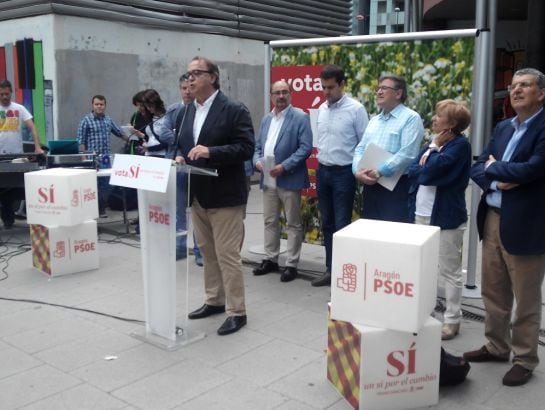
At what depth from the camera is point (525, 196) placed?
136 inches

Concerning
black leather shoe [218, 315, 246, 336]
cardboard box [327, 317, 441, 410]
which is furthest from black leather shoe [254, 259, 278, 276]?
cardboard box [327, 317, 441, 410]

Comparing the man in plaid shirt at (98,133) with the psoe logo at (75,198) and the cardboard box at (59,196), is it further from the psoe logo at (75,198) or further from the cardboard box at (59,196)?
the psoe logo at (75,198)

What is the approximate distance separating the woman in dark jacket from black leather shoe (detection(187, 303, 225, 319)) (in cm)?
170

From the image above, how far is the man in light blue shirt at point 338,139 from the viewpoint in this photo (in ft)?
18.0

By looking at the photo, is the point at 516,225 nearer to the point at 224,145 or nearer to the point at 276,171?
the point at 224,145

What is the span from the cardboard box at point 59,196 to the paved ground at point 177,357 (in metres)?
0.60

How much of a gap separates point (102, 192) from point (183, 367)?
18.0 ft

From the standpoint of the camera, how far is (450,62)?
204 inches

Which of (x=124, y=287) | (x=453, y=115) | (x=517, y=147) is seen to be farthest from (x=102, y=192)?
(x=517, y=147)

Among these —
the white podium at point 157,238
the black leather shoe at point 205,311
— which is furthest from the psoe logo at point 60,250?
the white podium at point 157,238

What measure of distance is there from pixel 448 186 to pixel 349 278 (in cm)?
139

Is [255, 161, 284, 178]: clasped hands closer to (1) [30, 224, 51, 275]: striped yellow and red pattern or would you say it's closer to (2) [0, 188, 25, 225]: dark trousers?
(1) [30, 224, 51, 275]: striped yellow and red pattern

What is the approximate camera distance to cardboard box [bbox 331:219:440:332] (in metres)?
3.11

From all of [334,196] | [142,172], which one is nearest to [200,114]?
[142,172]
